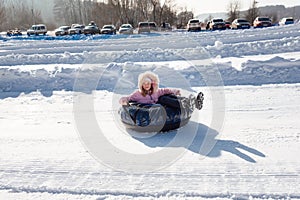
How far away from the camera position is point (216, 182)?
2988 mm

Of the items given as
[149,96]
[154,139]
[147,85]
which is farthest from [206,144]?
[147,85]

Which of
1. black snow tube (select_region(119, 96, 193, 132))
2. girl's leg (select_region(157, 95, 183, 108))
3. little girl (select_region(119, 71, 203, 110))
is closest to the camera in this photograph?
black snow tube (select_region(119, 96, 193, 132))

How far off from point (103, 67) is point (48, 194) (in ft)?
19.3

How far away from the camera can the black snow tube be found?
4113 millimetres

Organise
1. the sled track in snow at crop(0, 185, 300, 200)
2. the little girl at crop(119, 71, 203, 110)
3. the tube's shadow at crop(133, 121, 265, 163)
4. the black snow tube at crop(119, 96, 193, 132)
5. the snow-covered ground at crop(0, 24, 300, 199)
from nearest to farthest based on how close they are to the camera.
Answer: the sled track in snow at crop(0, 185, 300, 200), the snow-covered ground at crop(0, 24, 300, 199), the tube's shadow at crop(133, 121, 265, 163), the black snow tube at crop(119, 96, 193, 132), the little girl at crop(119, 71, 203, 110)

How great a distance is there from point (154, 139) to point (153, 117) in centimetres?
35

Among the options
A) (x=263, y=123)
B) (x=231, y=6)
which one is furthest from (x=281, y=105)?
(x=231, y=6)

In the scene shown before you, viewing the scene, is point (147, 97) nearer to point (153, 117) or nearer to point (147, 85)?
point (147, 85)

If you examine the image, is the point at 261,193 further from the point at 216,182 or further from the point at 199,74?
the point at 199,74

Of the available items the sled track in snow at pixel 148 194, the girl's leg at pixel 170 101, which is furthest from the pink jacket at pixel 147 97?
the sled track in snow at pixel 148 194

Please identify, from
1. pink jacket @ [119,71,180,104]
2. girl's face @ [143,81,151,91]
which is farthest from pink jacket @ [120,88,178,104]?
girl's face @ [143,81,151,91]

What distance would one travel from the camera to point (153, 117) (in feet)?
13.5

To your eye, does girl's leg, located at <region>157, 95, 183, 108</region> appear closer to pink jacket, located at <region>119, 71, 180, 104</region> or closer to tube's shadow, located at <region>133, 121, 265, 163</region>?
pink jacket, located at <region>119, 71, 180, 104</region>

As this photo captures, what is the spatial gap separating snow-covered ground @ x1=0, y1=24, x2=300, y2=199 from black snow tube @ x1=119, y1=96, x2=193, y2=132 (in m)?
0.17
